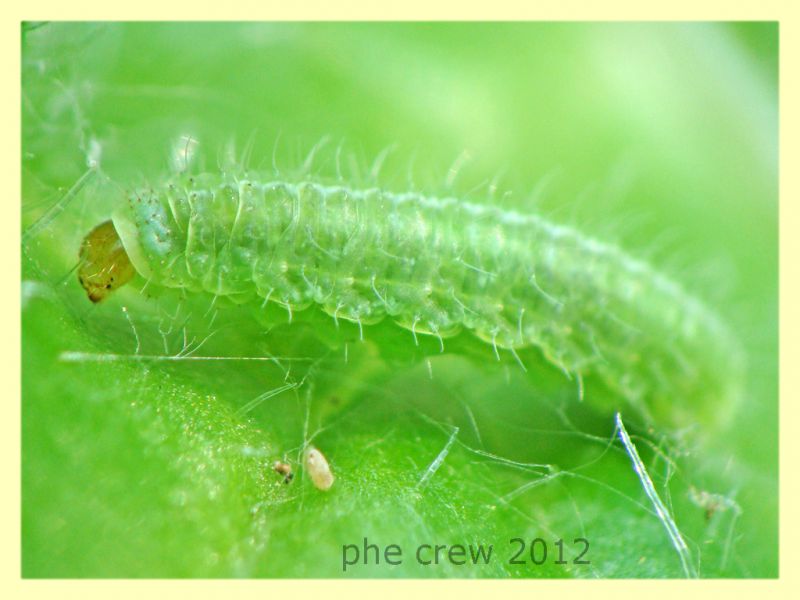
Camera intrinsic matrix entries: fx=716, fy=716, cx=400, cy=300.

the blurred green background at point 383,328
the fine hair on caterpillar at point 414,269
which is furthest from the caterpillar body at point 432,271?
the blurred green background at point 383,328

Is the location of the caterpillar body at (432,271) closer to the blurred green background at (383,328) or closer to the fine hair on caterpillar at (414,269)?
the fine hair on caterpillar at (414,269)

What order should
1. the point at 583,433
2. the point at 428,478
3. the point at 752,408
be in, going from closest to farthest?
1. the point at 428,478
2. the point at 583,433
3. the point at 752,408

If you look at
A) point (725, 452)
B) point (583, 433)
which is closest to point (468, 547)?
point (583, 433)

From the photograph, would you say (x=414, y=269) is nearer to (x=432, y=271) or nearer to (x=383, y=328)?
(x=432, y=271)

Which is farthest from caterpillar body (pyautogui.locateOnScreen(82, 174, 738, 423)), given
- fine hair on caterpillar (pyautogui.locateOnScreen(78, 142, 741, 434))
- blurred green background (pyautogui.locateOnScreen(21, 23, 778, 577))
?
blurred green background (pyautogui.locateOnScreen(21, 23, 778, 577))

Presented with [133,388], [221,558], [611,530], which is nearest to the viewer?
[221,558]

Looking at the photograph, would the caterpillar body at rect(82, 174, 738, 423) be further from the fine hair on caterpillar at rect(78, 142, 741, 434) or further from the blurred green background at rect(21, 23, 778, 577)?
the blurred green background at rect(21, 23, 778, 577)

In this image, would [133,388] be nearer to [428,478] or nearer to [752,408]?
[428,478]

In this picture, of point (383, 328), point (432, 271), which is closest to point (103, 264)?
point (383, 328)
